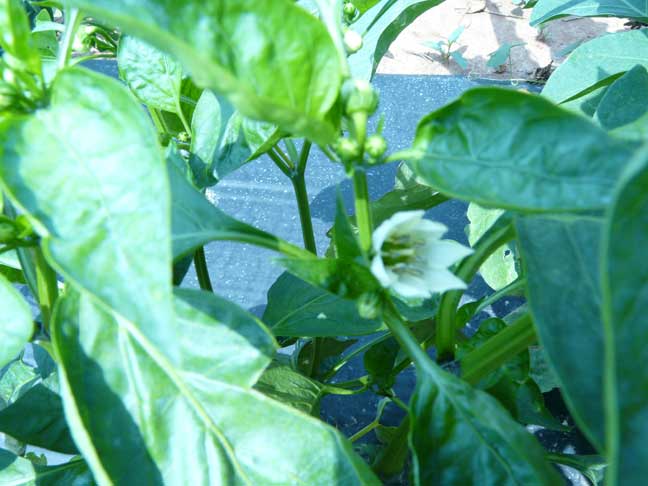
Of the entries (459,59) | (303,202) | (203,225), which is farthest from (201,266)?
(459,59)

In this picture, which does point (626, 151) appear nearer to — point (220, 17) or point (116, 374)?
point (220, 17)

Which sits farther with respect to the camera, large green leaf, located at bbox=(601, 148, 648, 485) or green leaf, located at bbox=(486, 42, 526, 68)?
green leaf, located at bbox=(486, 42, 526, 68)

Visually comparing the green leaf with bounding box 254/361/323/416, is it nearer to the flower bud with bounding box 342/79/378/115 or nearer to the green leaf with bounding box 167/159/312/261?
the green leaf with bounding box 167/159/312/261

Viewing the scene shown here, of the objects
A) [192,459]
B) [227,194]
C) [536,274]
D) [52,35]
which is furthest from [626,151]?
[227,194]

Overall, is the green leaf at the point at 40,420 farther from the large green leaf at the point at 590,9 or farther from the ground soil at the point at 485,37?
the ground soil at the point at 485,37

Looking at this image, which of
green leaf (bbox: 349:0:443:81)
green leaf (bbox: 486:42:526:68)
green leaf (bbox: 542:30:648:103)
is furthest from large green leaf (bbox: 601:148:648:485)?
green leaf (bbox: 486:42:526:68)

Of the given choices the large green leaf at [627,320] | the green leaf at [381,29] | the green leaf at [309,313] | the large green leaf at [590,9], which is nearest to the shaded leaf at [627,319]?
the large green leaf at [627,320]
